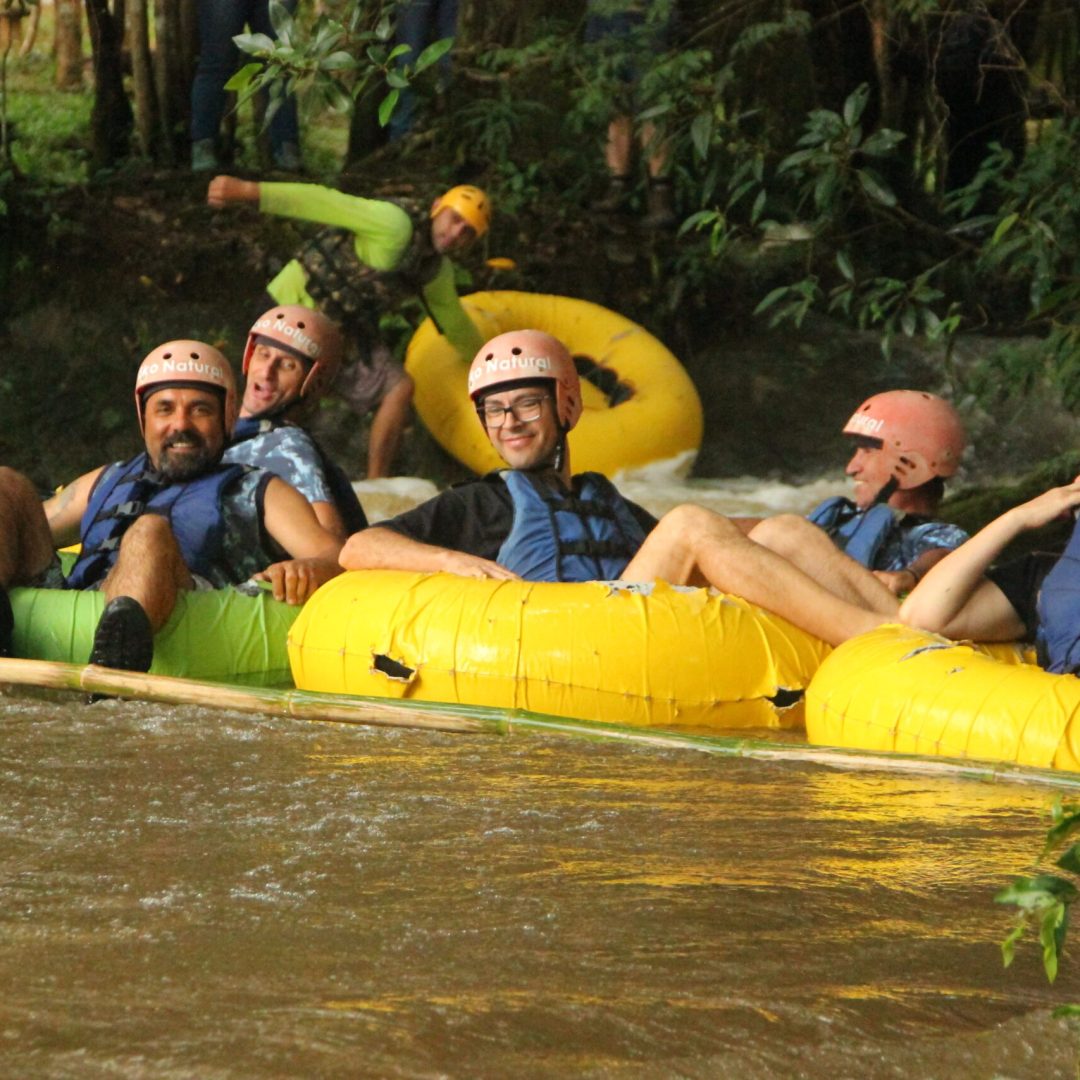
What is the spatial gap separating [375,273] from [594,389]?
145 cm

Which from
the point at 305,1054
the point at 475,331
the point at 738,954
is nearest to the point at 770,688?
the point at 738,954

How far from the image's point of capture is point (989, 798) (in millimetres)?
3818

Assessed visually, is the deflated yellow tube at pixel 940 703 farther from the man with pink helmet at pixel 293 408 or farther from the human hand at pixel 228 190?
the human hand at pixel 228 190

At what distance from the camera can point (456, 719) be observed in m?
4.41

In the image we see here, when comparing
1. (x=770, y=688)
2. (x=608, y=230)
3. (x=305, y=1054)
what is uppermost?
(x=608, y=230)

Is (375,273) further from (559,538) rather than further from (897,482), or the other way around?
(897,482)

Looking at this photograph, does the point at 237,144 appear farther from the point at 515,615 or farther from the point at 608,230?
the point at 515,615

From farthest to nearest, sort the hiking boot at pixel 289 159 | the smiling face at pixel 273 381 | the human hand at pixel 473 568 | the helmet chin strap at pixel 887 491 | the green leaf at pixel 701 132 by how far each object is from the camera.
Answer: the hiking boot at pixel 289 159, the green leaf at pixel 701 132, the smiling face at pixel 273 381, the helmet chin strap at pixel 887 491, the human hand at pixel 473 568

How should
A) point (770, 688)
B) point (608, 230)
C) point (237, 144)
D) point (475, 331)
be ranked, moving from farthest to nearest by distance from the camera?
point (237, 144)
point (608, 230)
point (475, 331)
point (770, 688)

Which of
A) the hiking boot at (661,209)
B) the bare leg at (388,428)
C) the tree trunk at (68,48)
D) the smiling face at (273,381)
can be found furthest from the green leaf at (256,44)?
the tree trunk at (68,48)

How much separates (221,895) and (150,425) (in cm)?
299

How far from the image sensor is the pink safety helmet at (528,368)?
18.4 ft

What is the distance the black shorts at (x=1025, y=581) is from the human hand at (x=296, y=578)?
199 centimetres

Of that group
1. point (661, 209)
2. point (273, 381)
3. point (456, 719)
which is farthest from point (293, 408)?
point (661, 209)
